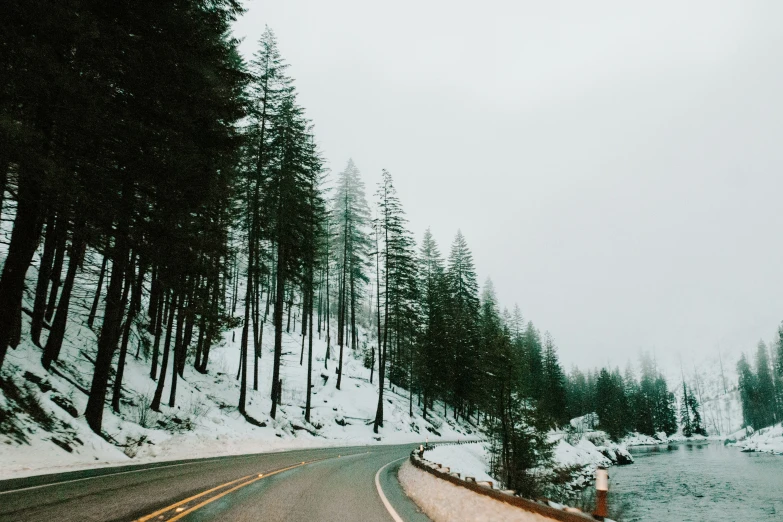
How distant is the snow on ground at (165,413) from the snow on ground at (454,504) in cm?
819

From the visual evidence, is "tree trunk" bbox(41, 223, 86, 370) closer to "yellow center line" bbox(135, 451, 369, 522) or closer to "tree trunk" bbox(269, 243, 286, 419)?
"yellow center line" bbox(135, 451, 369, 522)

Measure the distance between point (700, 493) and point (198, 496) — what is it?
105 feet

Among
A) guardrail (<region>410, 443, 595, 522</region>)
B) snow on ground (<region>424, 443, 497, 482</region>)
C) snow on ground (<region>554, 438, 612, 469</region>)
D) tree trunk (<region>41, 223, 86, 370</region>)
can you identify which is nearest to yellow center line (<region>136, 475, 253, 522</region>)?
guardrail (<region>410, 443, 595, 522</region>)

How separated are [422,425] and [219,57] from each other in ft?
121

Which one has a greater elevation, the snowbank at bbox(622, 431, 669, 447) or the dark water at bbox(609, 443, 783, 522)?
the dark water at bbox(609, 443, 783, 522)

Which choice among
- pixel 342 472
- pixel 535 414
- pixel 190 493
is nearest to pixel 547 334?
pixel 535 414

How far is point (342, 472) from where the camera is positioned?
1361 cm

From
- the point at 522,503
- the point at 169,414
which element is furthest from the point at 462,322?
the point at 522,503

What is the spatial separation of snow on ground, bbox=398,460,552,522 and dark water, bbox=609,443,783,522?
16.2 metres

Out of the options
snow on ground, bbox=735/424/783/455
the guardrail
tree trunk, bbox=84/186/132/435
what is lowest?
snow on ground, bbox=735/424/783/455

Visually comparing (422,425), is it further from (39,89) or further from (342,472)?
(39,89)

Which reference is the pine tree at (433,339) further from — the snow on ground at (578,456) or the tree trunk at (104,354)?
the tree trunk at (104,354)

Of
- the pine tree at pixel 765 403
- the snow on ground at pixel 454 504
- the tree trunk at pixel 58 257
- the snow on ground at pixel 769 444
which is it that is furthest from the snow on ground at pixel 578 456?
the pine tree at pixel 765 403

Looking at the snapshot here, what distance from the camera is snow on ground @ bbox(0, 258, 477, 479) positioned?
11.9 m
